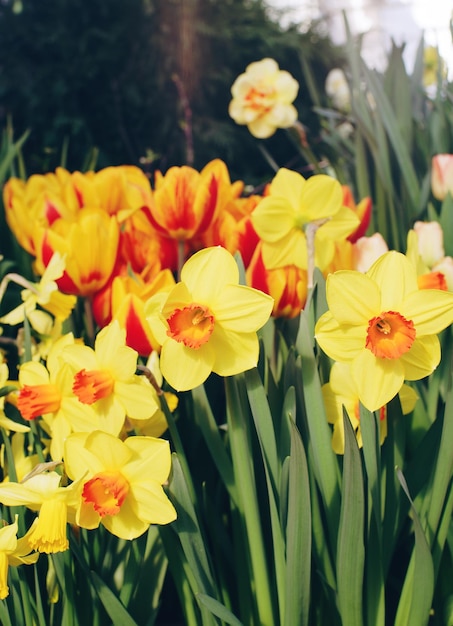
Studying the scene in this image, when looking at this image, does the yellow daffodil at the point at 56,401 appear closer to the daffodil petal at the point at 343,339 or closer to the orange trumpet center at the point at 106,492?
the orange trumpet center at the point at 106,492

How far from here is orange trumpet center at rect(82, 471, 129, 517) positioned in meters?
0.58

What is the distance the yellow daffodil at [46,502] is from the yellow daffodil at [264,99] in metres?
0.95

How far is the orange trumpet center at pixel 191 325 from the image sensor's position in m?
0.59

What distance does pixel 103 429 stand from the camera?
65 cm

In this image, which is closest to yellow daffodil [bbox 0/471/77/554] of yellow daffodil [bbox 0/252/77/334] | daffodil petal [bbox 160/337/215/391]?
daffodil petal [bbox 160/337/215/391]

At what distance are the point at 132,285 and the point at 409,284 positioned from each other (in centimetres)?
32

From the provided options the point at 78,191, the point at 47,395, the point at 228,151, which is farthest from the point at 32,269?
the point at 228,151

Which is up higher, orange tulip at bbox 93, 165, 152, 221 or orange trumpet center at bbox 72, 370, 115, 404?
orange tulip at bbox 93, 165, 152, 221

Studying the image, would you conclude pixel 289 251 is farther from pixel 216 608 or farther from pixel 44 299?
pixel 216 608

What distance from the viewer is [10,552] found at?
593mm

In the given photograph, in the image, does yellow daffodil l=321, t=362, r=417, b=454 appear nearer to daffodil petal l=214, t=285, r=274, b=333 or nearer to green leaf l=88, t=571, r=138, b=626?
daffodil petal l=214, t=285, r=274, b=333

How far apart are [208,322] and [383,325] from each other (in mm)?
Result: 161

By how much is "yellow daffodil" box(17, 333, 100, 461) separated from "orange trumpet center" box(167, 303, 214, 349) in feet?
0.43

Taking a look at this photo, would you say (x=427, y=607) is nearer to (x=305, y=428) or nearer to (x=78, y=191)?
(x=305, y=428)
